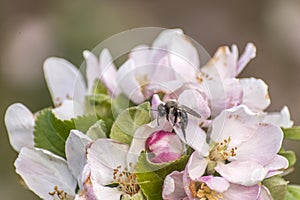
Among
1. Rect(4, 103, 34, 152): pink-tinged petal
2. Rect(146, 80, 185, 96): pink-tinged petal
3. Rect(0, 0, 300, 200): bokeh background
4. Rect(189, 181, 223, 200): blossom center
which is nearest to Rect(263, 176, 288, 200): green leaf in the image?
Rect(189, 181, 223, 200): blossom center

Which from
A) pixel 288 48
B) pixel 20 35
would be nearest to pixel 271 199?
pixel 20 35

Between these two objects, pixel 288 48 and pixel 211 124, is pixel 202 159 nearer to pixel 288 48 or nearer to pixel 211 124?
pixel 211 124

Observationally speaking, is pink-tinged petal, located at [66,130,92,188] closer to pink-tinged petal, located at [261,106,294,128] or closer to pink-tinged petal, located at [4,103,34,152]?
pink-tinged petal, located at [4,103,34,152]

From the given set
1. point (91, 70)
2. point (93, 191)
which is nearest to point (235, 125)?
point (93, 191)

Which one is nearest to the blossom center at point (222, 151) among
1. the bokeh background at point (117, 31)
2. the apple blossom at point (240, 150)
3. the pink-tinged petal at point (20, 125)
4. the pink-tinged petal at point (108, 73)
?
the apple blossom at point (240, 150)

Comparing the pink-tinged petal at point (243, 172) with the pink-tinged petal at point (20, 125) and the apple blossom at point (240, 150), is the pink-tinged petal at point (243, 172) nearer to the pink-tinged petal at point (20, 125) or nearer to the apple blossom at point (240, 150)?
the apple blossom at point (240, 150)
